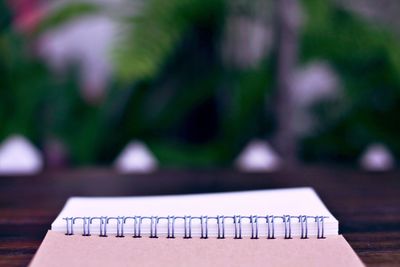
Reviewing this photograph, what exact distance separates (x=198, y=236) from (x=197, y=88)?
43.0 inches

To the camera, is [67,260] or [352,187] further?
[352,187]

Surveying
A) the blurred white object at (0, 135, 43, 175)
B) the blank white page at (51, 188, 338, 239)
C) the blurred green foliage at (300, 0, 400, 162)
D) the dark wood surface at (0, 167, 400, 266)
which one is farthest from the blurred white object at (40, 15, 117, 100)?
the blank white page at (51, 188, 338, 239)

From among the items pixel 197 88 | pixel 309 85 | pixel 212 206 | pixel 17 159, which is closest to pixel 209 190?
pixel 212 206

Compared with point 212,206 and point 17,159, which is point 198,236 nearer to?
point 212,206

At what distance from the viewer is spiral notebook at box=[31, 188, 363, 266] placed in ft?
1.40

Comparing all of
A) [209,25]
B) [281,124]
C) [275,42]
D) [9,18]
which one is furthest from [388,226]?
[209,25]

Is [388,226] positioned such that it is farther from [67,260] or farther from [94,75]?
[94,75]

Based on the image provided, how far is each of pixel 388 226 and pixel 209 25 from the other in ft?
4.00

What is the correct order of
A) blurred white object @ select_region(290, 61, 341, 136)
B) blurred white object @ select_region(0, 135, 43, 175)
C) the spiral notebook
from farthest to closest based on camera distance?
blurred white object @ select_region(290, 61, 341, 136) → blurred white object @ select_region(0, 135, 43, 175) → the spiral notebook

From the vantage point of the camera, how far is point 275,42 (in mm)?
1491

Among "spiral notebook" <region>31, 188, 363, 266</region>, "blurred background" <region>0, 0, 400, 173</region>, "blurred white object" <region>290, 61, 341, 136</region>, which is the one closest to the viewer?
"spiral notebook" <region>31, 188, 363, 266</region>

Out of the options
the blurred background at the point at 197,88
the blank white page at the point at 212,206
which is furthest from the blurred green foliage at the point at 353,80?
the blank white page at the point at 212,206

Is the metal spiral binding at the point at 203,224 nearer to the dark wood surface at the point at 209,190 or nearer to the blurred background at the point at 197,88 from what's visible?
the dark wood surface at the point at 209,190

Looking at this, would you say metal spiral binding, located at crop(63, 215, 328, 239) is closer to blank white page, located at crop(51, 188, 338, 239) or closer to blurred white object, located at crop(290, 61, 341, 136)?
blank white page, located at crop(51, 188, 338, 239)
